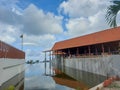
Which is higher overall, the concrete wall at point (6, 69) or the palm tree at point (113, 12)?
the palm tree at point (113, 12)

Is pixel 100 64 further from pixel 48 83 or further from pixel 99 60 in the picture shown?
pixel 48 83

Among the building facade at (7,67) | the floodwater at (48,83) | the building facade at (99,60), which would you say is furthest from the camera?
the building facade at (99,60)

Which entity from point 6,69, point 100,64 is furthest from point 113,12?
point 100,64

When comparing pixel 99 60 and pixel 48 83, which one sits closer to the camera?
pixel 48 83

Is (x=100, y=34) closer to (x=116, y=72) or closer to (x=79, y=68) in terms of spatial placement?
(x=79, y=68)

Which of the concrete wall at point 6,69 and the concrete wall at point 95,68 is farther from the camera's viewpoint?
the concrete wall at point 95,68

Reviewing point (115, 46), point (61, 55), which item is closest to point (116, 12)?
point (115, 46)

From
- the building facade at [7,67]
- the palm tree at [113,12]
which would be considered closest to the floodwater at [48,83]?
the building facade at [7,67]

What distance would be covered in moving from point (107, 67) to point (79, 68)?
15765 millimetres

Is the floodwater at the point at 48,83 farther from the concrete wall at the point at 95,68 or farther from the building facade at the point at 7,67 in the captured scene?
the concrete wall at the point at 95,68

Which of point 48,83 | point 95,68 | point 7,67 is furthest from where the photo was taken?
point 95,68

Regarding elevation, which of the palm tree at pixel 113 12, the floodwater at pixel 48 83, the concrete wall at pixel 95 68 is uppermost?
the palm tree at pixel 113 12

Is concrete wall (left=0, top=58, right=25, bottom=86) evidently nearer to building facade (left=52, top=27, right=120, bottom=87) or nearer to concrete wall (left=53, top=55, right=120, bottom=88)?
concrete wall (left=53, top=55, right=120, bottom=88)

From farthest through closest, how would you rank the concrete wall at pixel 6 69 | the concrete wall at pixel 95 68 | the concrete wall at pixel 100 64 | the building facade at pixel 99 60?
the building facade at pixel 99 60 < the concrete wall at pixel 100 64 < the concrete wall at pixel 95 68 < the concrete wall at pixel 6 69
